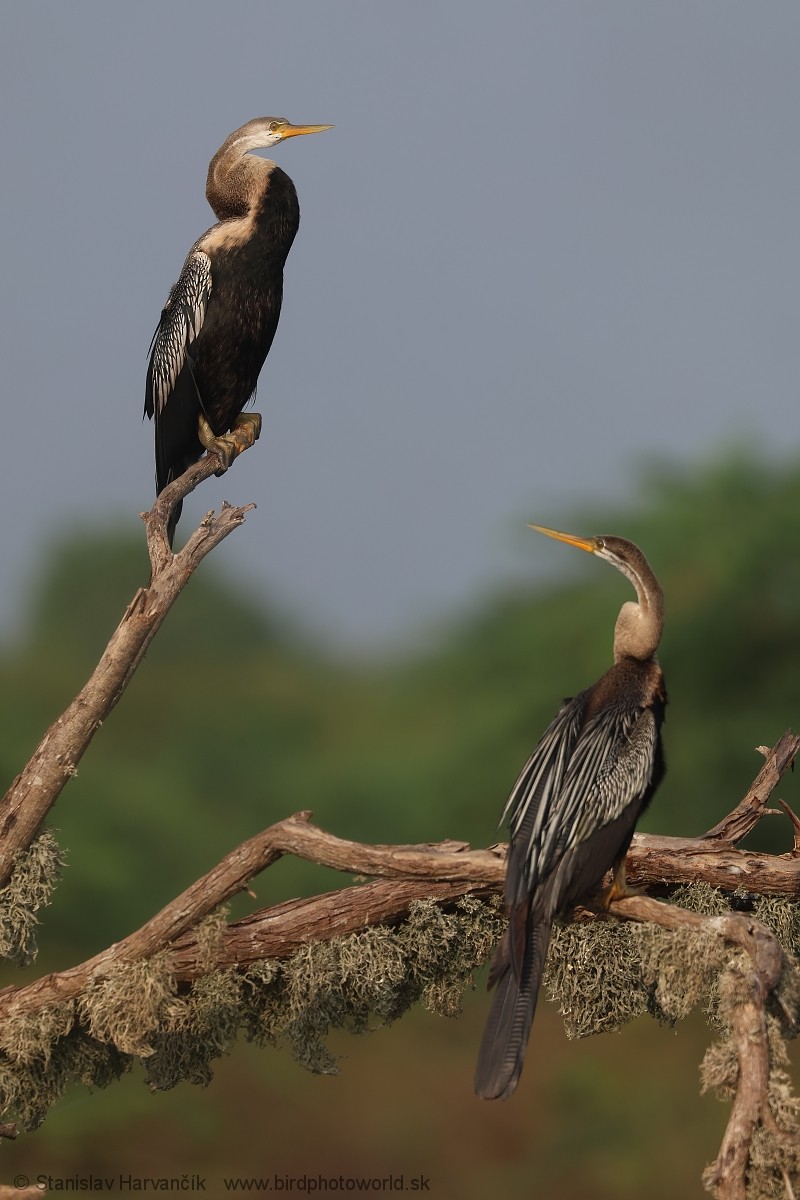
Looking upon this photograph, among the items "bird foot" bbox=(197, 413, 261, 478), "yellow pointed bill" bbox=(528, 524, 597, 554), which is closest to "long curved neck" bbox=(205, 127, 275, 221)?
"bird foot" bbox=(197, 413, 261, 478)

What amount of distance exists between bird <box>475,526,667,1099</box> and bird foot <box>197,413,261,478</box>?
172 centimetres

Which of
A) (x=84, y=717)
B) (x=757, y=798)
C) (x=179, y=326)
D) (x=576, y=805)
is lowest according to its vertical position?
(x=757, y=798)

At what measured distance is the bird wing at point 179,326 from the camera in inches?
207

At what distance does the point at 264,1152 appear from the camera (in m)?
11.4

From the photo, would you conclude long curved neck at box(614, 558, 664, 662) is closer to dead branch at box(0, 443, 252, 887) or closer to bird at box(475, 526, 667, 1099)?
bird at box(475, 526, 667, 1099)

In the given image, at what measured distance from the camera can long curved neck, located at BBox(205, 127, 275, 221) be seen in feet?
17.4

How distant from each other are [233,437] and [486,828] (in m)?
7.63

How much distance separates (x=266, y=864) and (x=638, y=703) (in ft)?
3.45

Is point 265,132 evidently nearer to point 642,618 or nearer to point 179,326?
point 179,326

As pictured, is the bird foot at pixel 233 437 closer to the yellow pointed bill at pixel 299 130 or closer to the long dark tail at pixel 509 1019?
the yellow pointed bill at pixel 299 130

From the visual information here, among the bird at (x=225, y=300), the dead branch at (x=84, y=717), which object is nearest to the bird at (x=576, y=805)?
the dead branch at (x=84, y=717)

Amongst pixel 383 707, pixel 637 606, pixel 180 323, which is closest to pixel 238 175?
pixel 180 323

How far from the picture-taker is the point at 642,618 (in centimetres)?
377

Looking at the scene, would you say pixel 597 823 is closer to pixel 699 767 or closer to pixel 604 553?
pixel 604 553
